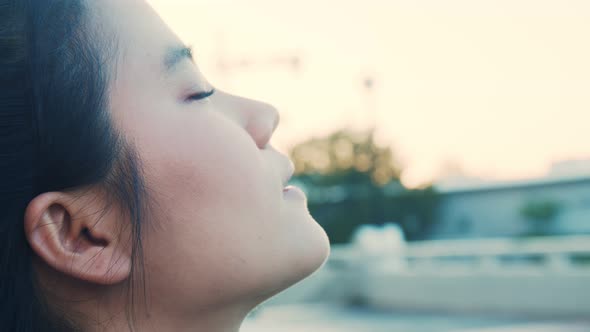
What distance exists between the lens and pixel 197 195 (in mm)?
955

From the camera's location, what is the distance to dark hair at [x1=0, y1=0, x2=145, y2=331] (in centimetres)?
90

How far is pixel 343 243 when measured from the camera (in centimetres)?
3209

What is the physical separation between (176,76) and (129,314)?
338 millimetres

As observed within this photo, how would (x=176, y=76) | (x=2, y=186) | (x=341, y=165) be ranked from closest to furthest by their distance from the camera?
(x=2, y=186)
(x=176, y=76)
(x=341, y=165)

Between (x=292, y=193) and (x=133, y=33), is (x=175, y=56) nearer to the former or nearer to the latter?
(x=133, y=33)

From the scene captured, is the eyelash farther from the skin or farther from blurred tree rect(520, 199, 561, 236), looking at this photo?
blurred tree rect(520, 199, 561, 236)

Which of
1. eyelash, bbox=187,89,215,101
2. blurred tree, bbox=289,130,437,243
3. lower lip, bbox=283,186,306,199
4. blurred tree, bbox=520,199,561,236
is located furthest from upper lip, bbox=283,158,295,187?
blurred tree, bbox=520,199,561,236

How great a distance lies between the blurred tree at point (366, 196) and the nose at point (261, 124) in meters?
27.5

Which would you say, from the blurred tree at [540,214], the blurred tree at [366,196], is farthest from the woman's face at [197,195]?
the blurred tree at [540,214]

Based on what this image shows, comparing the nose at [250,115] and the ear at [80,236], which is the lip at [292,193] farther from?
the ear at [80,236]

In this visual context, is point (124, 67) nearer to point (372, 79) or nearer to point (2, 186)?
point (2, 186)

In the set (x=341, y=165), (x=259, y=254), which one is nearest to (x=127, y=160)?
(x=259, y=254)

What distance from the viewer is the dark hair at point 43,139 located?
35.4 inches

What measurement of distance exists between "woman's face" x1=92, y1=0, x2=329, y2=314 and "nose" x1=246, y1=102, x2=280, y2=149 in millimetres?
46
